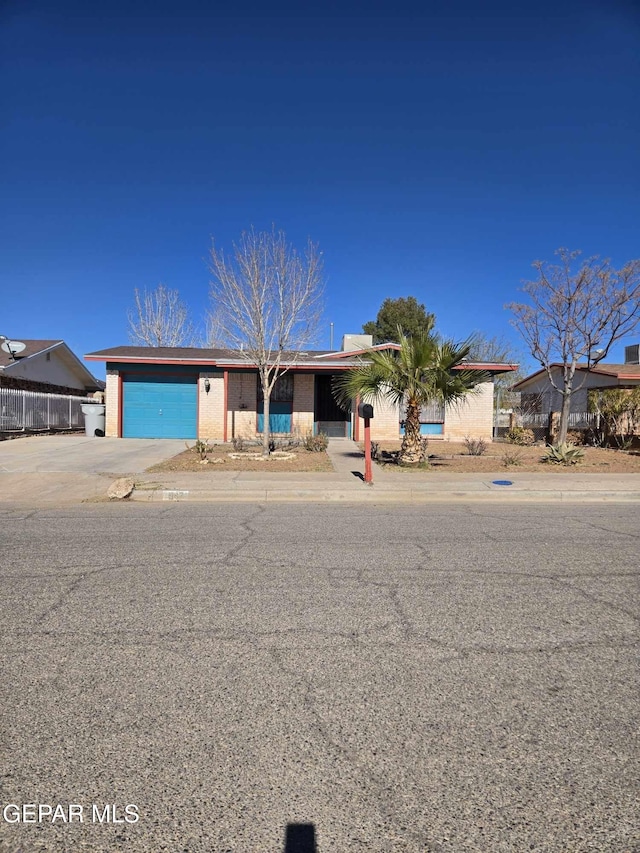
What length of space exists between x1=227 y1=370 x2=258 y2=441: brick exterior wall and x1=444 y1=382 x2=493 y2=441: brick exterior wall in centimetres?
779

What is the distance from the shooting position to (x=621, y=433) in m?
19.7

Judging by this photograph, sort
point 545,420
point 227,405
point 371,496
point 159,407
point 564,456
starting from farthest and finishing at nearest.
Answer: point 545,420 < point 159,407 < point 227,405 < point 564,456 < point 371,496

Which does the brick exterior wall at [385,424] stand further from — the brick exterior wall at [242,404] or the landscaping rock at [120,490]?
the landscaping rock at [120,490]

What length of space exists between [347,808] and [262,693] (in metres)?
0.96

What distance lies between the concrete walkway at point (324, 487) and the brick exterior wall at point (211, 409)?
9.17 meters

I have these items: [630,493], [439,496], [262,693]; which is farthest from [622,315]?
[262,693]

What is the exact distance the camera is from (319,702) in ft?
9.75

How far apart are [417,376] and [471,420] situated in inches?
380

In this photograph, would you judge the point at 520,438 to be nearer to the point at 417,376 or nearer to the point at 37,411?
the point at 417,376

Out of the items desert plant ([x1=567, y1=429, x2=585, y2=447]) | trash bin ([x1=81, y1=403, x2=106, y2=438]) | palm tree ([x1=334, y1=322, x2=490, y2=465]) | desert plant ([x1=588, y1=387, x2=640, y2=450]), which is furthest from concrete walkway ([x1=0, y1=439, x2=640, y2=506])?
trash bin ([x1=81, y1=403, x2=106, y2=438])

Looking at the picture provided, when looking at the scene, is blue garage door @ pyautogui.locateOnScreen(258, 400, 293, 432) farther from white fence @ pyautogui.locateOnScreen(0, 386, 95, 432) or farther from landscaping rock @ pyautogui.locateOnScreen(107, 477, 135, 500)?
landscaping rock @ pyautogui.locateOnScreen(107, 477, 135, 500)

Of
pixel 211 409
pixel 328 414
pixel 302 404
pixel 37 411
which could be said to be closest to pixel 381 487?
pixel 302 404

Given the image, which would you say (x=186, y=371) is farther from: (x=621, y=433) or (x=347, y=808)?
(x=347, y=808)

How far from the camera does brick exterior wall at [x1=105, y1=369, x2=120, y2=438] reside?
22.1 metres
